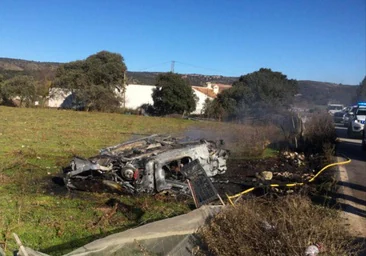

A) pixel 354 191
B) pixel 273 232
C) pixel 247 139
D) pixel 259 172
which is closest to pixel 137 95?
pixel 247 139

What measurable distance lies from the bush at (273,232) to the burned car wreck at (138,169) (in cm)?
411

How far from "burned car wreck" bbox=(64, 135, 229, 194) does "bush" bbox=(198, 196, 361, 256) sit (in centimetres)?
411

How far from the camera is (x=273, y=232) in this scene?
4.42 metres

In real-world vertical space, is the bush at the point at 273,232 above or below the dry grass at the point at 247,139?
above

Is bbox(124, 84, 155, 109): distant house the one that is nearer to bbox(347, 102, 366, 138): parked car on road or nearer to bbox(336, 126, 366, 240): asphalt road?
bbox(347, 102, 366, 138): parked car on road

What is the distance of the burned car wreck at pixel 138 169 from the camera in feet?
30.7

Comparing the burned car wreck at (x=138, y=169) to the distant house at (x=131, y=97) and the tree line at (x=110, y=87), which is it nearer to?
the tree line at (x=110, y=87)

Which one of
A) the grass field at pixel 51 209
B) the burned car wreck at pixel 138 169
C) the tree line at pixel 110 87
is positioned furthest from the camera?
the tree line at pixel 110 87

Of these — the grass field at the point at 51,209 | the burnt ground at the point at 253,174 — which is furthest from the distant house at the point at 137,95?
the grass field at the point at 51,209

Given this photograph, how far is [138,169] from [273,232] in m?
5.38

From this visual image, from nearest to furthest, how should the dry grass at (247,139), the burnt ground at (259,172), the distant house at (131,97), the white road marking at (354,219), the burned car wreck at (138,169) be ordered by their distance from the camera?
1. the white road marking at (354,219)
2. the burned car wreck at (138,169)
3. the burnt ground at (259,172)
4. the dry grass at (247,139)
5. the distant house at (131,97)

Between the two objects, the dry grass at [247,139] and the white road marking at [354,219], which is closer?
the white road marking at [354,219]

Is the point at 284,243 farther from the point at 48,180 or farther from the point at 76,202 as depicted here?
the point at 48,180

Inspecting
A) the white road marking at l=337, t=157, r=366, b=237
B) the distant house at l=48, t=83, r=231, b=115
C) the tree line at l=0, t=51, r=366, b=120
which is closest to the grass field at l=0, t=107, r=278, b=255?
the white road marking at l=337, t=157, r=366, b=237
